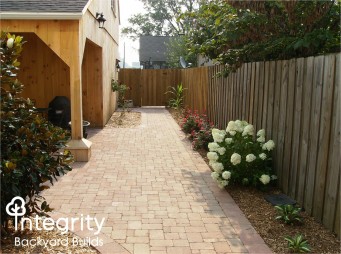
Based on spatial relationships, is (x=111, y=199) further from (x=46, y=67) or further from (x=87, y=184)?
(x=46, y=67)

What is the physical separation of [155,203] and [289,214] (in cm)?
165

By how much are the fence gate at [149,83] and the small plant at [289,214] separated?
49.5 ft

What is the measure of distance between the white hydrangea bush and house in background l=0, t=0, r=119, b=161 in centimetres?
270

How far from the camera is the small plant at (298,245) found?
336cm

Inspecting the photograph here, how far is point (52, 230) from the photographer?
3762 mm

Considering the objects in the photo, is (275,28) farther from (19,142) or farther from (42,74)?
(42,74)

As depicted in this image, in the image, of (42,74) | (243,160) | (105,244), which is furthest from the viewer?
(42,74)

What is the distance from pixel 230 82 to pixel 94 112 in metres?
4.72

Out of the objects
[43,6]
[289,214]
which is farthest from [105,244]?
[43,6]

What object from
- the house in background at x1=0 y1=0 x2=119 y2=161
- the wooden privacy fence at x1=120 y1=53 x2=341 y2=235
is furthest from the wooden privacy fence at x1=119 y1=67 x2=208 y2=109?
the wooden privacy fence at x1=120 y1=53 x2=341 y2=235

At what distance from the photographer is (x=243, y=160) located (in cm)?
511

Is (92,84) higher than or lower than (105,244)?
higher

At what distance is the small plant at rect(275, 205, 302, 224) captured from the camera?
394 centimetres

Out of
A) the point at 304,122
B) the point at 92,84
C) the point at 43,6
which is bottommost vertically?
the point at 304,122
